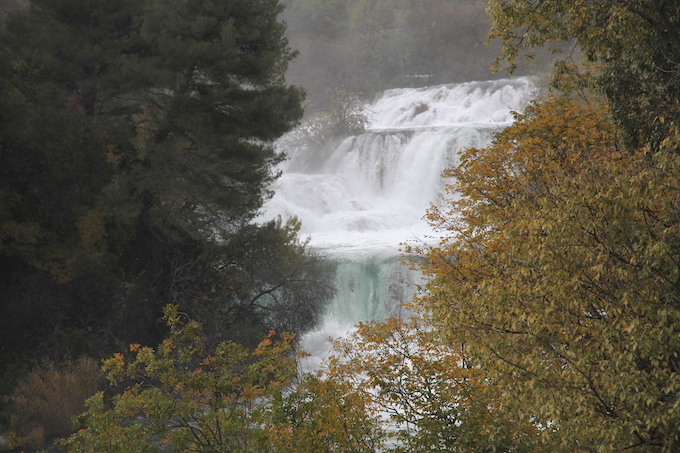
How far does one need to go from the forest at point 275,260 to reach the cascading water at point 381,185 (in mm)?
1267

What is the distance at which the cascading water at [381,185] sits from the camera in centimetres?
1766

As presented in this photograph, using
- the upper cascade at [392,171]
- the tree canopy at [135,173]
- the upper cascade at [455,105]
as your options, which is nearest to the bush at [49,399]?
the tree canopy at [135,173]

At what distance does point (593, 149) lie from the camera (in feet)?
30.3

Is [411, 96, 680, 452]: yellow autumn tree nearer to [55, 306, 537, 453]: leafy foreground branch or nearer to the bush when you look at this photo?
[55, 306, 537, 453]: leafy foreground branch

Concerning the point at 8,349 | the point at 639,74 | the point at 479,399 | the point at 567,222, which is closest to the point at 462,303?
the point at 479,399

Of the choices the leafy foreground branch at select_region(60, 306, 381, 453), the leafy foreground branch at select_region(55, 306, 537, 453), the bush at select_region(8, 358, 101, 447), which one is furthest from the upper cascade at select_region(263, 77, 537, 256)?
the leafy foreground branch at select_region(60, 306, 381, 453)

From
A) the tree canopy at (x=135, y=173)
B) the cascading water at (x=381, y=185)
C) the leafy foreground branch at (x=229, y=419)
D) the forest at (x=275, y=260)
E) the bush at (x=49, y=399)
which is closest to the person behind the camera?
the forest at (x=275, y=260)

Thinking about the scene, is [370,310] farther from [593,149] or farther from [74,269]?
[593,149]

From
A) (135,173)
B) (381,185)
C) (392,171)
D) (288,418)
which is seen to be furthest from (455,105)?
(288,418)

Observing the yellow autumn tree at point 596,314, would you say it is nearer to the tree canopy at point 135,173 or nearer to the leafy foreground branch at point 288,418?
the leafy foreground branch at point 288,418

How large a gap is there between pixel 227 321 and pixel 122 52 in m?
6.55

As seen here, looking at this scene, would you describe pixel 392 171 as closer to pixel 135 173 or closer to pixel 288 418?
pixel 135 173

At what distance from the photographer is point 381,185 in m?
30.1

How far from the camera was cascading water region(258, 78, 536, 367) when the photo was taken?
695 inches
